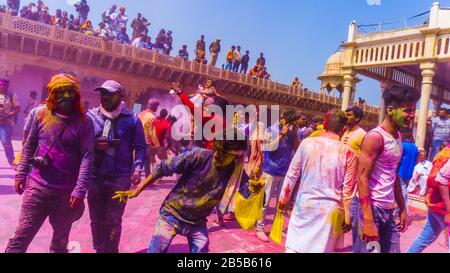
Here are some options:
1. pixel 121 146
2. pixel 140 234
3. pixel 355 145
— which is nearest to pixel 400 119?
pixel 355 145

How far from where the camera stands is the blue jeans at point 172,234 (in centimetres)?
273

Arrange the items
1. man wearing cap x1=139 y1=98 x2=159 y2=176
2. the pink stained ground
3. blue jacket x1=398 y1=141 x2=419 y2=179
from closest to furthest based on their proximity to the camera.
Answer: the pink stained ground, blue jacket x1=398 y1=141 x2=419 y2=179, man wearing cap x1=139 y1=98 x2=159 y2=176

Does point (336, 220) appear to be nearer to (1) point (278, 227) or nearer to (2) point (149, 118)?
(1) point (278, 227)

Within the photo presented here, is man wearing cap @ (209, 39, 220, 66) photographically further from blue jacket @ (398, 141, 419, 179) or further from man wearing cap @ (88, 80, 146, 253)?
man wearing cap @ (88, 80, 146, 253)

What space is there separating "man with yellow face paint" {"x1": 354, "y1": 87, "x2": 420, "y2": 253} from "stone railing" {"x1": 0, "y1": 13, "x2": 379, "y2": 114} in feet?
53.5

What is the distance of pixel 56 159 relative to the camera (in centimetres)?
283

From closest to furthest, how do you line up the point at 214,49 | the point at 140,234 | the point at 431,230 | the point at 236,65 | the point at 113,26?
the point at 431,230 < the point at 140,234 < the point at 113,26 < the point at 214,49 < the point at 236,65

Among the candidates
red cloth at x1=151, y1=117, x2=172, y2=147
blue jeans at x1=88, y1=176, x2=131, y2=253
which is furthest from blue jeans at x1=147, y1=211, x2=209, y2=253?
red cloth at x1=151, y1=117, x2=172, y2=147

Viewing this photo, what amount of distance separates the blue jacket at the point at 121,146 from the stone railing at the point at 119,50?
573 inches

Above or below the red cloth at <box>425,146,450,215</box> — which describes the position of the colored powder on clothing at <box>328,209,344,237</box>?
below

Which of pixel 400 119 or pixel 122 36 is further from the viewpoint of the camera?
pixel 122 36

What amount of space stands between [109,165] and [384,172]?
2.40m

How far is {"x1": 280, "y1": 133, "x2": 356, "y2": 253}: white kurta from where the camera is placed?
2.79 metres

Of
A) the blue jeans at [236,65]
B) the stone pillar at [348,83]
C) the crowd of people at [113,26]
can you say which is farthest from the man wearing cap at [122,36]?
the stone pillar at [348,83]
